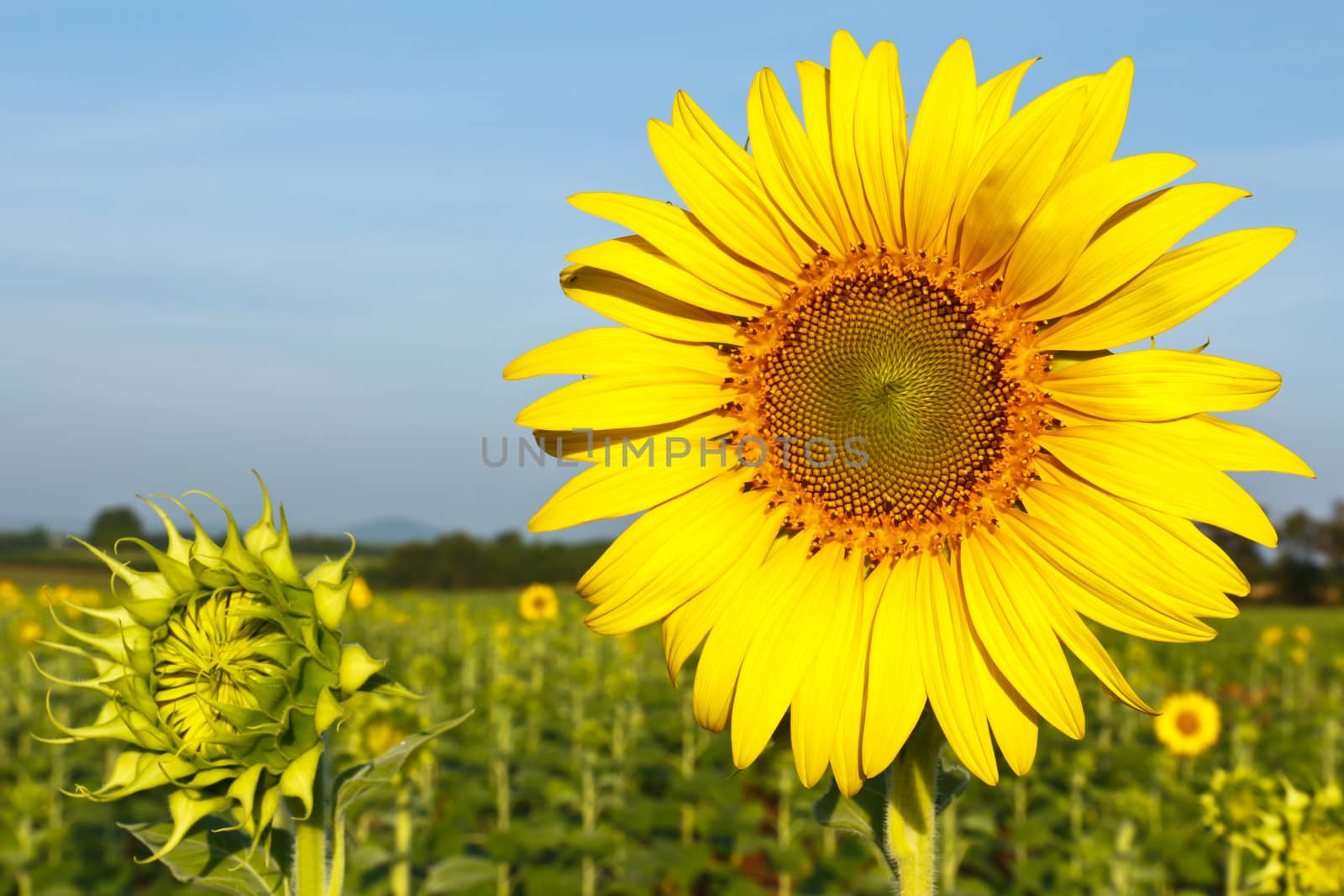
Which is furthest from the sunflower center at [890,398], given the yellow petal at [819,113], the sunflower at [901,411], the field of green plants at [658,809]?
the field of green plants at [658,809]

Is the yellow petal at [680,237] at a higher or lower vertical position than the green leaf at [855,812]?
higher

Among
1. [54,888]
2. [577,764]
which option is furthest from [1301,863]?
[54,888]

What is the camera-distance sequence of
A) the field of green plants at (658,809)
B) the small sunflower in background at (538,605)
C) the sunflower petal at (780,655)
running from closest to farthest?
the sunflower petal at (780,655)
the field of green plants at (658,809)
the small sunflower in background at (538,605)

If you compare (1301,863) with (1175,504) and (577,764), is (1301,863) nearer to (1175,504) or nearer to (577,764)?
(1175,504)

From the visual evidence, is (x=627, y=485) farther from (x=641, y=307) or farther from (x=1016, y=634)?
(x=1016, y=634)

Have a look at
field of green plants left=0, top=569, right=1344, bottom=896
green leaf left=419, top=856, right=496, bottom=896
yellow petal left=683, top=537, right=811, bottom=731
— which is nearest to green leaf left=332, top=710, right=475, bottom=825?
yellow petal left=683, top=537, right=811, bottom=731

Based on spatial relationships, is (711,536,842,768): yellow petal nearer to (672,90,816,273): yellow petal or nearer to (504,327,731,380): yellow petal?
(504,327,731,380): yellow petal

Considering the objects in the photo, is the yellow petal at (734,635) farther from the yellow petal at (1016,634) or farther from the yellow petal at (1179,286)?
the yellow petal at (1179,286)
